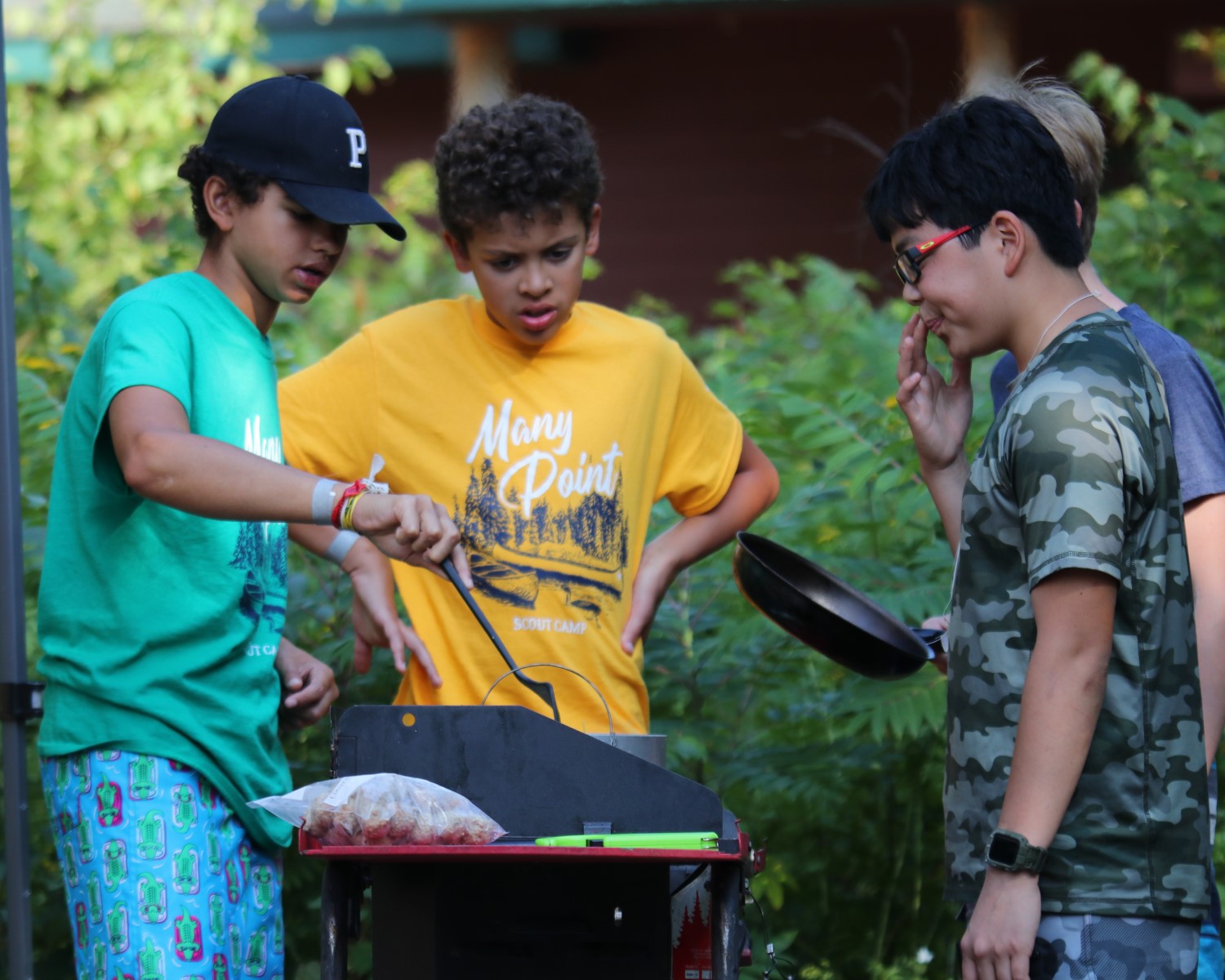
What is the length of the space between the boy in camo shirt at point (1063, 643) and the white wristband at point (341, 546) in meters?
1.40

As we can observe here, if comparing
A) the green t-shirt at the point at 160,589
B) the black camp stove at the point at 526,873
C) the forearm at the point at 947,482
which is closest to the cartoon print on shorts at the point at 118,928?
the green t-shirt at the point at 160,589

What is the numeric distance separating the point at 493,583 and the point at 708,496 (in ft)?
1.96

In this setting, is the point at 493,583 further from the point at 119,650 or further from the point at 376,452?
the point at 119,650

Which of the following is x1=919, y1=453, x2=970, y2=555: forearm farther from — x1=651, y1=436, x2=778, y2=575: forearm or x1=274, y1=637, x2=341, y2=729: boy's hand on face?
x1=274, y1=637, x2=341, y2=729: boy's hand on face

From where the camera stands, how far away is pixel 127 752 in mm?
2395

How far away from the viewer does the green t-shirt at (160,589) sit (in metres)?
2.42

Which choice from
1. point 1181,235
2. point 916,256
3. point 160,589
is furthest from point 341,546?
point 1181,235

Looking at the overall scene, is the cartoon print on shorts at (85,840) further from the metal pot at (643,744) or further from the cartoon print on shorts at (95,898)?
the metal pot at (643,744)

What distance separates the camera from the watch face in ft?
6.52

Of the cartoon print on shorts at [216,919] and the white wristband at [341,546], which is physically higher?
the white wristband at [341,546]

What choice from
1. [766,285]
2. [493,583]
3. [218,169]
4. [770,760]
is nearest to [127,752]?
[493,583]

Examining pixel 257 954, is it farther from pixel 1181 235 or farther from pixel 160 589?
pixel 1181 235

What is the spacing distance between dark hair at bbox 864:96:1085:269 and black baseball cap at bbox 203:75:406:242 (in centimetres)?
98

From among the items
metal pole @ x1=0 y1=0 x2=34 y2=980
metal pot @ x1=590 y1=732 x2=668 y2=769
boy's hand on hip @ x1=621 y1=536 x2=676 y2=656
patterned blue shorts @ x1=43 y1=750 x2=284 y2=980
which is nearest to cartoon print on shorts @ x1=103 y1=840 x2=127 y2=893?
patterned blue shorts @ x1=43 y1=750 x2=284 y2=980
